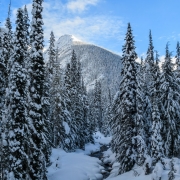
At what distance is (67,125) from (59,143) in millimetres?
3411

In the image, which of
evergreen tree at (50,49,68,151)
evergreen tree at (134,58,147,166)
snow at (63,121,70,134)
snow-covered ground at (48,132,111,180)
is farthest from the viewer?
snow at (63,121,70,134)

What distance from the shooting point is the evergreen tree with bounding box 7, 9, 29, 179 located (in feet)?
54.6

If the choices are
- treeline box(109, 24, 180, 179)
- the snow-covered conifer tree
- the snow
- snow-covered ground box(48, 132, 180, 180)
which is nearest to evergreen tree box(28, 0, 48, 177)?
the snow-covered conifer tree

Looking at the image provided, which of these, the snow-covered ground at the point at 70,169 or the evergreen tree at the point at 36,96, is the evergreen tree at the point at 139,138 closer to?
the snow-covered ground at the point at 70,169

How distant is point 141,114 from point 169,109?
182 inches

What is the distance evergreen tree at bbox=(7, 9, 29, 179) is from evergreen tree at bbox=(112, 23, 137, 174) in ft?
41.4

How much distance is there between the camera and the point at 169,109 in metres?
31.0

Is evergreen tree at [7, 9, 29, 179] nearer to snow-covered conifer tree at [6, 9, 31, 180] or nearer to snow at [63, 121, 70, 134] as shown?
snow-covered conifer tree at [6, 9, 31, 180]

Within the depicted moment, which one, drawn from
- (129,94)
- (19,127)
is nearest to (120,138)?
(129,94)

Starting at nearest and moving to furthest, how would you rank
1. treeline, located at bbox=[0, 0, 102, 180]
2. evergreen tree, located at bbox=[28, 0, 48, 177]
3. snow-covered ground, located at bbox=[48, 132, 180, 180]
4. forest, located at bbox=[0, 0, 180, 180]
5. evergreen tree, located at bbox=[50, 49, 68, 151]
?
treeline, located at bbox=[0, 0, 102, 180]
forest, located at bbox=[0, 0, 180, 180]
evergreen tree, located at bbox=[28, 0, 48, 177]
snow-covered ground, located at bbox=[48, 132, 180, 180]
evergreen tree, located at bbox=[50, 49, 68, 151]

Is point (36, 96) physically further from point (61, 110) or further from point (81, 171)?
point (61, 110)

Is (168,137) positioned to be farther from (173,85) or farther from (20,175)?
(20,175)

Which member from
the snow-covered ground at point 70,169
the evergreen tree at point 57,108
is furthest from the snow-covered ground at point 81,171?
the evergreen tree at point 57,108

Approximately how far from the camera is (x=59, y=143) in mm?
Answer: 40875
